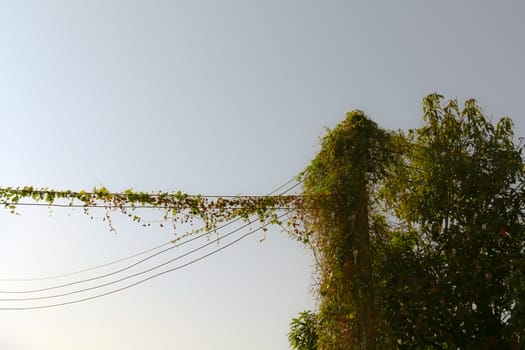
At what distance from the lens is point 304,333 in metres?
18.0

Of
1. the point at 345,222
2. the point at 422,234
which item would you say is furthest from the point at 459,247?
the point at 345,222

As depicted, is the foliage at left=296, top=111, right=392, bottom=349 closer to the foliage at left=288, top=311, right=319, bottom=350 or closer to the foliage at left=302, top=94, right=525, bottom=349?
the foliage at left=302, top=94, right=525, bottom=349

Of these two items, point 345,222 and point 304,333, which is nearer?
point 345,222

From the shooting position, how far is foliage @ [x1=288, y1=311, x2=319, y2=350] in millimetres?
17562

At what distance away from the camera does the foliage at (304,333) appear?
691 inches

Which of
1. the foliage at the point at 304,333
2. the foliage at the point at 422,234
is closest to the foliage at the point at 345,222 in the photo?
the foliage at the point at 422,234

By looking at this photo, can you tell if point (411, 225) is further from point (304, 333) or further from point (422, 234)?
point (304, 333)

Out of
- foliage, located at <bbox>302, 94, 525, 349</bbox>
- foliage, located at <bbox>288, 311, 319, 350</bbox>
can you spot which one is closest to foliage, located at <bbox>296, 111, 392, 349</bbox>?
foliage, located at <bbox>302, 94, 525, 349</bbox>

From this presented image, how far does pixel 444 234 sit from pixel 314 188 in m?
3.19

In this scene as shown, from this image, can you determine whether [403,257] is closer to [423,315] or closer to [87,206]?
[423,315]

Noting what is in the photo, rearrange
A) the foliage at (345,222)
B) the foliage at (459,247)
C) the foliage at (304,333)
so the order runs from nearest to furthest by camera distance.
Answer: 1. the foliage at (345,222)
2. the foliage at (459,247)
3. the foliage at (304,333)

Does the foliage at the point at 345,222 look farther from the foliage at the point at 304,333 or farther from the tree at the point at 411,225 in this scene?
the foliage at the point at 304,333

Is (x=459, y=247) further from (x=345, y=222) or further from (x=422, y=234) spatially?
(x=345, y=222)

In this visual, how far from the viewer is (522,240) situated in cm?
1349
